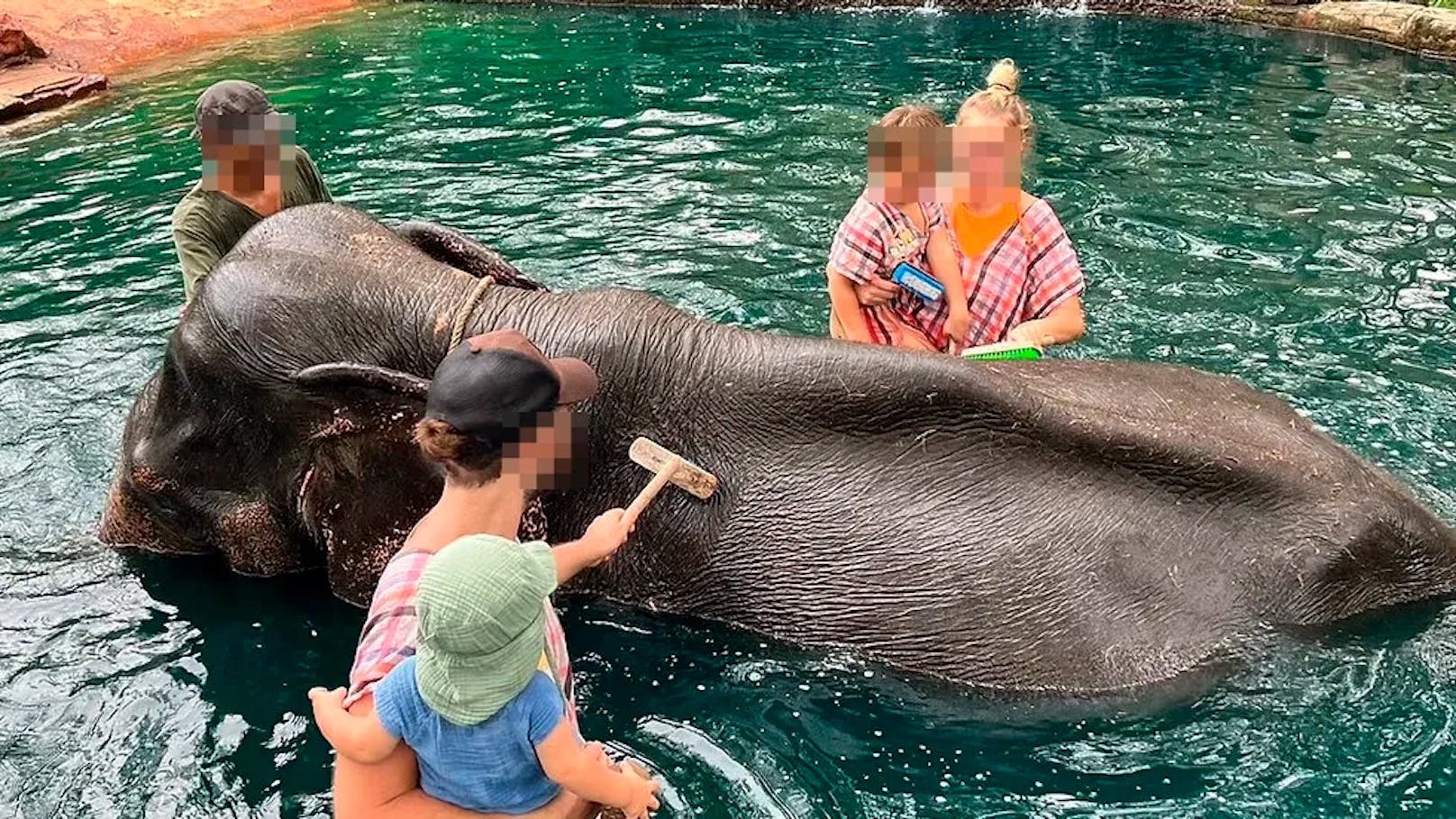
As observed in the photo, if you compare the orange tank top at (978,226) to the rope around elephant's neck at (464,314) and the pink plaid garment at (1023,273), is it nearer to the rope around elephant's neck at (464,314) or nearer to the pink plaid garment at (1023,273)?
the pink plaid garment at (1023,273)

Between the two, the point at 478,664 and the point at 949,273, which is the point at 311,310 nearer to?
the point at 478,664

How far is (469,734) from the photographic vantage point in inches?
96.6

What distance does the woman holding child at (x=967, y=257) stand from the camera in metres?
4.54

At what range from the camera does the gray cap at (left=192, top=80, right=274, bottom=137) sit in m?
4.94

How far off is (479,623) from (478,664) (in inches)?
4.5

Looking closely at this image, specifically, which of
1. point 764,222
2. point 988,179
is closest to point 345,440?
point 988,179

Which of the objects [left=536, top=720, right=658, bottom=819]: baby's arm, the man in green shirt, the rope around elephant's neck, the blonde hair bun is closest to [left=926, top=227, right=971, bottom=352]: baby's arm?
the blonde hair bun

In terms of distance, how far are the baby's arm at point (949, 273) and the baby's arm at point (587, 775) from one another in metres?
2.42

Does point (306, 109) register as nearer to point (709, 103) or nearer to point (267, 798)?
point (709, 103)

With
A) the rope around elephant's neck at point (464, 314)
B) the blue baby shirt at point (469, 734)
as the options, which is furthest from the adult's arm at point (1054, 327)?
the blue baby shirt at point (469, 734)

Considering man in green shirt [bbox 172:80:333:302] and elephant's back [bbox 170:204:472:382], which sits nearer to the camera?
elephant's back [bbox 170:204:472:382]

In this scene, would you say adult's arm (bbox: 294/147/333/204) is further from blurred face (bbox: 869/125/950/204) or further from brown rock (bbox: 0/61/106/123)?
brown rock (bbox: 0/61/106/123)

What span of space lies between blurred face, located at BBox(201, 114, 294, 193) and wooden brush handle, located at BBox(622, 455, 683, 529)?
7.61ft

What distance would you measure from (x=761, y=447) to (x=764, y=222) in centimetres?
461
